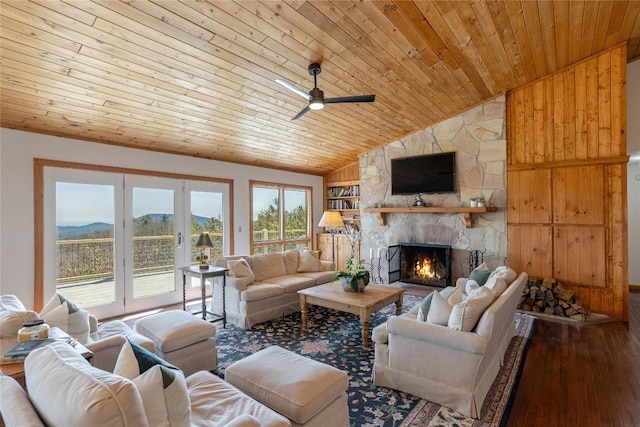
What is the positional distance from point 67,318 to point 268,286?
2.30 meters

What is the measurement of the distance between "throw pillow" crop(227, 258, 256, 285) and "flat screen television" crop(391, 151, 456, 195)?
337 centimetres

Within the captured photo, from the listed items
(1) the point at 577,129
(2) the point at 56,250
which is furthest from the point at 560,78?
(2) the point at 56,250

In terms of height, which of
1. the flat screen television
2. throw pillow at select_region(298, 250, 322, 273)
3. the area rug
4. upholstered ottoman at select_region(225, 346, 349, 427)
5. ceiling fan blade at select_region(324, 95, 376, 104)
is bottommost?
the area rug

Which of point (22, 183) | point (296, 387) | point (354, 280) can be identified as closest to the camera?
point (296, 387)

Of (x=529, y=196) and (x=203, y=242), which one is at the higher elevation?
(x=529, y=196)

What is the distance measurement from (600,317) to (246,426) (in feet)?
16.9

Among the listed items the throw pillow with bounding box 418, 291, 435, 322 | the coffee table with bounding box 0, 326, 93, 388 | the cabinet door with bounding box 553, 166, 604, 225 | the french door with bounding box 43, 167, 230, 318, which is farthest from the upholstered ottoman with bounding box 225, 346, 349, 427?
the cabinet door with bounding box 553, 166, 604, 225

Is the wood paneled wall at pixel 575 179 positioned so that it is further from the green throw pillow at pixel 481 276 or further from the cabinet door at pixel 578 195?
the green throw pillow at pixel 481 276

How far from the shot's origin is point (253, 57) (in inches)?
129

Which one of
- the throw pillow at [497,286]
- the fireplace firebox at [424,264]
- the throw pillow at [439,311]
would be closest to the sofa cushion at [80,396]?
the throw pillow at [439,311]

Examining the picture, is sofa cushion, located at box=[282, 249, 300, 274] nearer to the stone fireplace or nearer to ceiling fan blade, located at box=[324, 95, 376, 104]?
the stone fireplace

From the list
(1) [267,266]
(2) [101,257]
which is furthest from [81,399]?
(2) [101,257]

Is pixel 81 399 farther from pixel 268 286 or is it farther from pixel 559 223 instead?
pixel 559 223

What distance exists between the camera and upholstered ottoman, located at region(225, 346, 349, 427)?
5.96 ft
